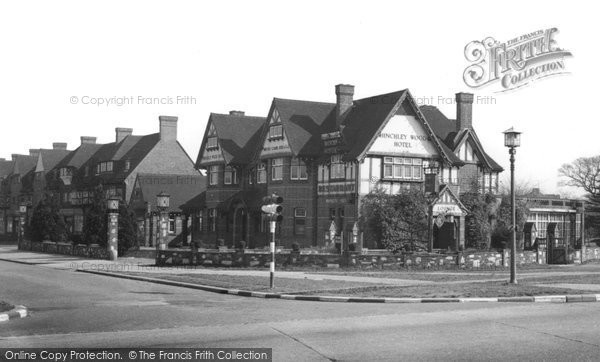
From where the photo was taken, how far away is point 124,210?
44.6 m

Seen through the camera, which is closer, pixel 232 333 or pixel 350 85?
pixel 232 333

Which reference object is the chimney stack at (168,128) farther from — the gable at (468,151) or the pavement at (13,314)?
the pavement at (13,314)

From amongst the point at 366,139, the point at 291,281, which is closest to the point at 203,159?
the point at 366,139

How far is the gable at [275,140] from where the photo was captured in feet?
157

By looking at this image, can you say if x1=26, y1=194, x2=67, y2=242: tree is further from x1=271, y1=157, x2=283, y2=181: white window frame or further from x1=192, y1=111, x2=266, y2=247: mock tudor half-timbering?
x1=271, y1=157, x2=283, y2=181: white window frame

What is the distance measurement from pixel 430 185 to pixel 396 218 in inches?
104

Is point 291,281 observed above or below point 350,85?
below

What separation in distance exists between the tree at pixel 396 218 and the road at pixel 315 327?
73.7ft

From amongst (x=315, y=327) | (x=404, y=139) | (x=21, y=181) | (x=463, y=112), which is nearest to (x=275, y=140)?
(x=404, y=139)

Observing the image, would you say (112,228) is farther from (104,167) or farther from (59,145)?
(59,145)

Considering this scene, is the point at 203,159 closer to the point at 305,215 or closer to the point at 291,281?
the point at 305,215

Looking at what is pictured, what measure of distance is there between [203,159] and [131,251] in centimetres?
1307

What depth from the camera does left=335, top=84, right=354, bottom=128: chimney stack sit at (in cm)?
4841

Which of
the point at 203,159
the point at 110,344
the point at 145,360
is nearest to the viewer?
the point at 145,360
